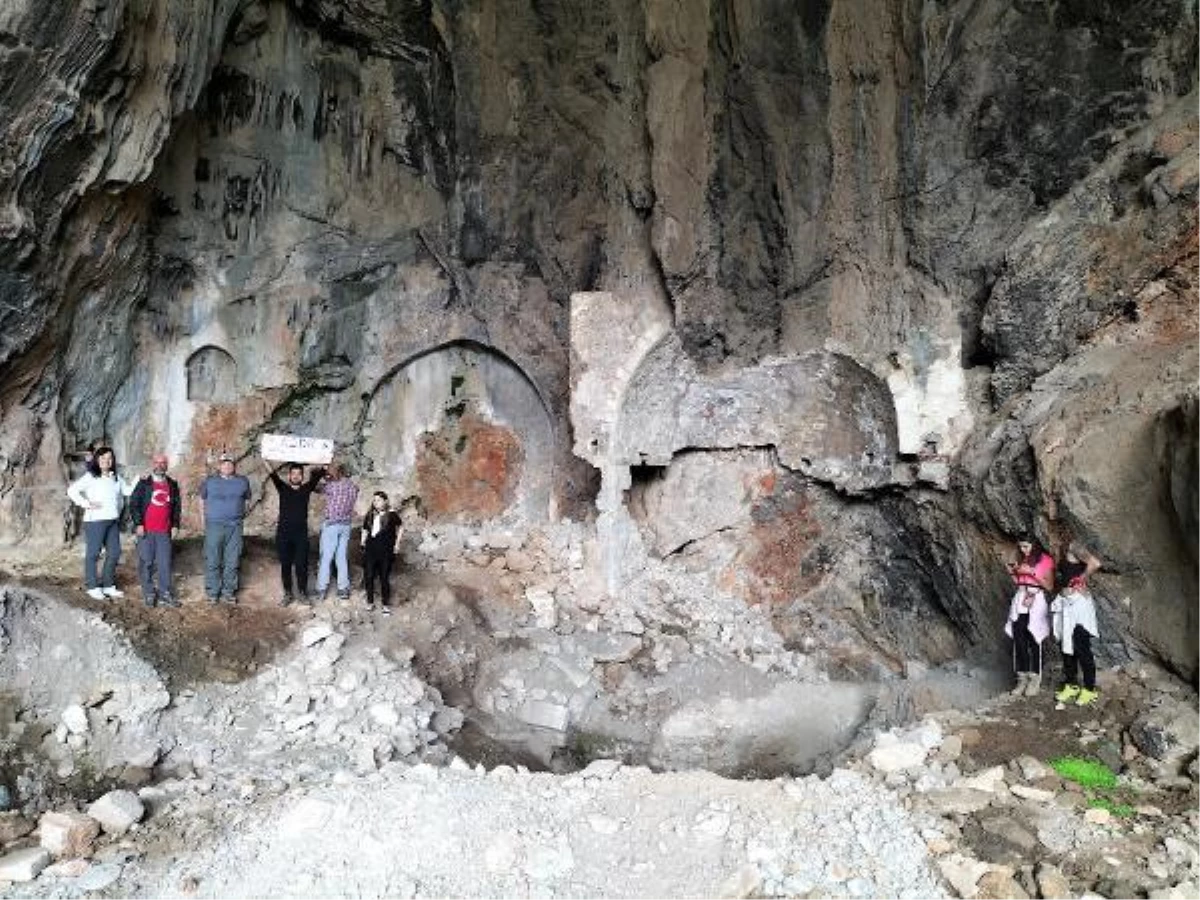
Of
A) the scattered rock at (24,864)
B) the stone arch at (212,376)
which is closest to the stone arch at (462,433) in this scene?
the stone arch at (212,376)

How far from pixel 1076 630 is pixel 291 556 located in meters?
8.00

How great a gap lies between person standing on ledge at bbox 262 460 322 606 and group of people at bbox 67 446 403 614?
11 mm

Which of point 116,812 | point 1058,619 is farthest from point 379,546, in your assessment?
point 1058,619

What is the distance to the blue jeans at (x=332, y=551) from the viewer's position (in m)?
10.6

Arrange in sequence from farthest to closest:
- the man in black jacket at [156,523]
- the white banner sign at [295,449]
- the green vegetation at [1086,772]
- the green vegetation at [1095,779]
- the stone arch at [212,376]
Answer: the stone arch at [212,376], the white banner sign at [295,449], the man in black jacket at [156,523], the green vegetation at [1086,772], the green vegetation at [1095,779]

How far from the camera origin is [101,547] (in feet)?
30.4

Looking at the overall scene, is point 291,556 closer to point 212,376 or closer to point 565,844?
point 212,376

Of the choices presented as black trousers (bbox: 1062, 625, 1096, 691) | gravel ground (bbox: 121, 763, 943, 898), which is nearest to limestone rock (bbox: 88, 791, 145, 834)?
gravel ground (bbox: 121, 763, 943, 898)

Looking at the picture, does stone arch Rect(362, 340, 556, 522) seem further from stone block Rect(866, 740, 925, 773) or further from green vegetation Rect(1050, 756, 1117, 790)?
green vegetation Rect(1050, 756, 1117, 790)

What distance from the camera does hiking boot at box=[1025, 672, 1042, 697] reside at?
7.99m

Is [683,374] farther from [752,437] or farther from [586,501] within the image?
[586,501]

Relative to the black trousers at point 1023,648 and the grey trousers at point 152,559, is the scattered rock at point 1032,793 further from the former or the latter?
the grey trousers at point 152,559

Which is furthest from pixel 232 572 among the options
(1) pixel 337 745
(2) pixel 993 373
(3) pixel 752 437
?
(2) pixel 993 373

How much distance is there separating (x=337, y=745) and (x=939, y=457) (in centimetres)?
748
